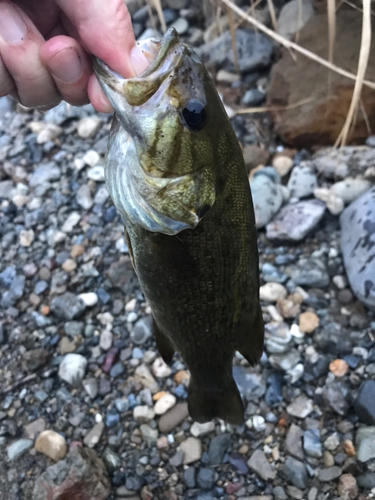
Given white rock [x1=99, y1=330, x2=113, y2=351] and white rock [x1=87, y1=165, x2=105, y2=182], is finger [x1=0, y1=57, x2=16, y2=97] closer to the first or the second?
white rock [x1=99, y1=330, x2=113, y2=351]

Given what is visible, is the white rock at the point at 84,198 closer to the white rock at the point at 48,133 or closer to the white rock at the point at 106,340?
the white rock at the point at 48,133

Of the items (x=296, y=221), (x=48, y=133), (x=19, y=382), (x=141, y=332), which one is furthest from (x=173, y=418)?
(x=48, y=133)

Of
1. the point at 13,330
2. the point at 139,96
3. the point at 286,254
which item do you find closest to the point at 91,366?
the point at 13,330

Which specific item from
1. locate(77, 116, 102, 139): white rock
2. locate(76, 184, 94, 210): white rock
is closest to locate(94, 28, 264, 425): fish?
locate(76, 184, 94, 210): white rock

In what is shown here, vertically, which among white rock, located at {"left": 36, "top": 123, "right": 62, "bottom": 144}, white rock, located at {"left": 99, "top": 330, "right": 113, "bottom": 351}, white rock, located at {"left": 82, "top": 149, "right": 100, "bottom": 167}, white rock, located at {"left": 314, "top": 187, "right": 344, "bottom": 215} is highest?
white rock, located at {"left": 36, "top": 123, "right": 62, "bottom": 144}

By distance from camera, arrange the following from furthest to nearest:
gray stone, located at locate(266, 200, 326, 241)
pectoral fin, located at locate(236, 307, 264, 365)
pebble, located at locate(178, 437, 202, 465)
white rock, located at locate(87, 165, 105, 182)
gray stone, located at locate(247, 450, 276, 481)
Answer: white rock, located at locate(87, 165, 105, 182) → gray stone, located at locate(266, 200, 326, 241) → pebble, located at locate(178, 437, 202, 465) → gray stone, located at locate(247, 450, 276, 481) → pectoral fin, located at locate(236, 307, 264, 365)

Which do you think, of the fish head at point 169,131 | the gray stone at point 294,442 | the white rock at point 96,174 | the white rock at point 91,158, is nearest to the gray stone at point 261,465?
the gray stone at point 294,442
